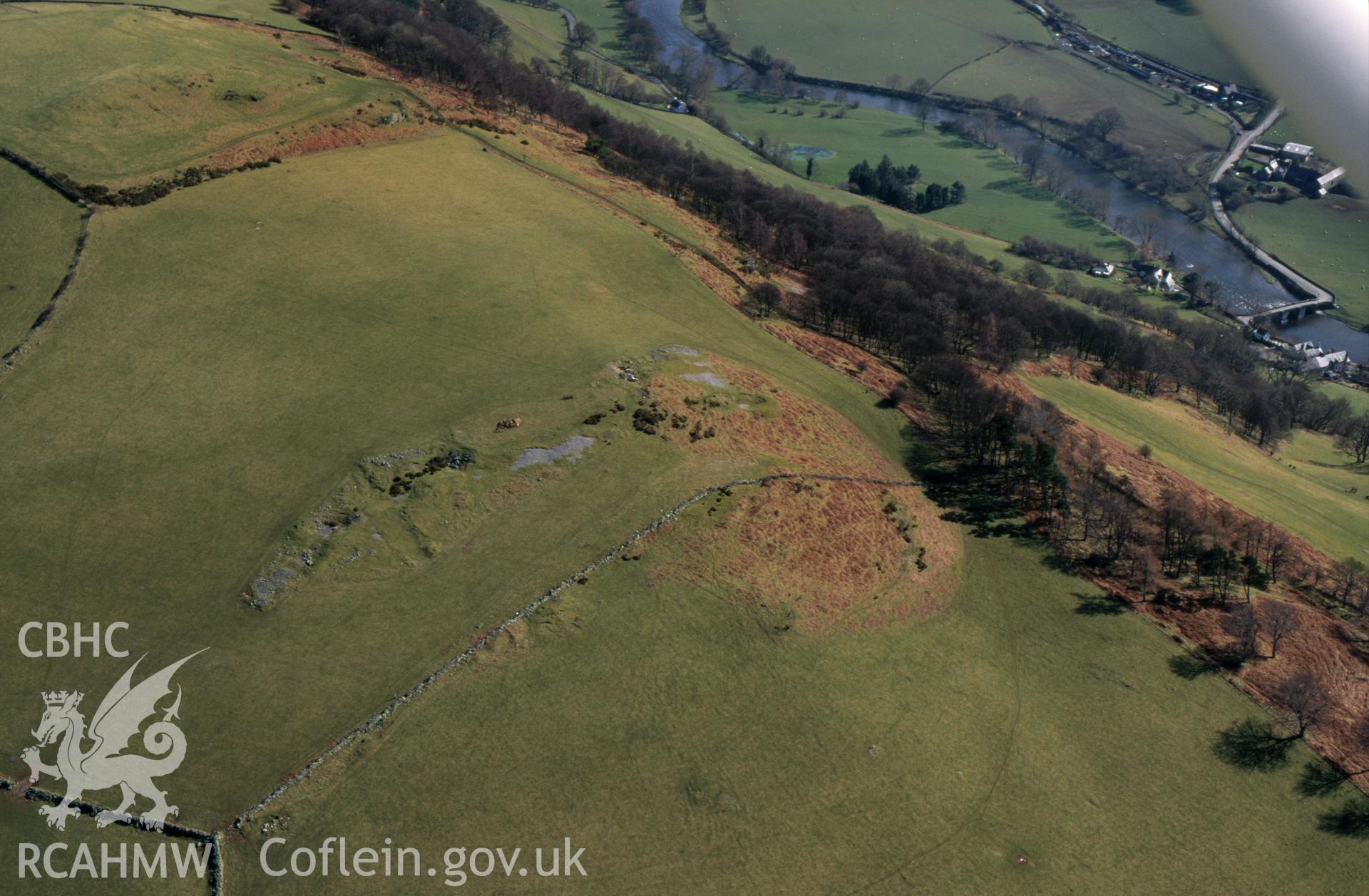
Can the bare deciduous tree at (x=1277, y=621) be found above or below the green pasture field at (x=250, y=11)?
below

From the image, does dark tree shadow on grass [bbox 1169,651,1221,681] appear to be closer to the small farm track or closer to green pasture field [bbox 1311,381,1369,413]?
the small farm track

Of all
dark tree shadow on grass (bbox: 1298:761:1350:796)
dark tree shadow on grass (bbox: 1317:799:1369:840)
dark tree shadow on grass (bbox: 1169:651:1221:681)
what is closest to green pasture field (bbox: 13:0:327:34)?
dark tree shadow on grass (bbox: 1169:651:1221:681)

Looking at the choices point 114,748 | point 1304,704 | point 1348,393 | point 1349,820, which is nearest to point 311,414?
point 114,748

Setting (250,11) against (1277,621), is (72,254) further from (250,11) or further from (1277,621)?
(1277,621)

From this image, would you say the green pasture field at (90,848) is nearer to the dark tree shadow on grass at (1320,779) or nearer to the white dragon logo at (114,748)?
the white dragon logo at (114,748)

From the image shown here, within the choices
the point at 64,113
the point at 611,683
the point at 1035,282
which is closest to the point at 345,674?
the point at 611,683

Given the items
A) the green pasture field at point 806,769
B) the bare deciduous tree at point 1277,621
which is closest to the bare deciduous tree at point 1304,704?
the green pasture field at point 806,769

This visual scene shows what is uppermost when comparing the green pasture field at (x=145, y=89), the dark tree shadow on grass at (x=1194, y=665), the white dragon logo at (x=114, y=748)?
the green pasture field at (x=145, y=89)
